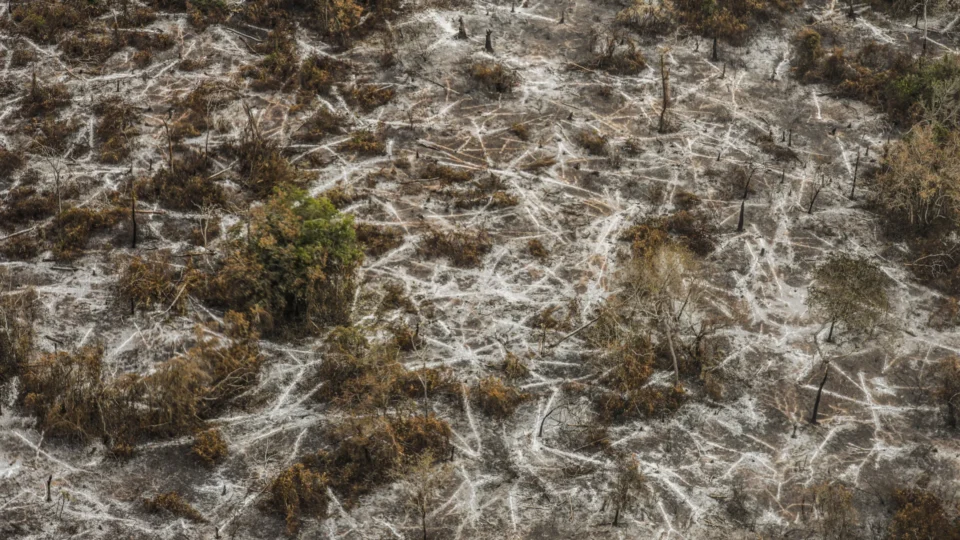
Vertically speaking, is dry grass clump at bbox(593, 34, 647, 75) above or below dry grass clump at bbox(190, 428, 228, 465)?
above

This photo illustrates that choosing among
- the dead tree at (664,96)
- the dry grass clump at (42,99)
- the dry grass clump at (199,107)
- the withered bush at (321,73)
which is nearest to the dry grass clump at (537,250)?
the dead tree at (664,96)

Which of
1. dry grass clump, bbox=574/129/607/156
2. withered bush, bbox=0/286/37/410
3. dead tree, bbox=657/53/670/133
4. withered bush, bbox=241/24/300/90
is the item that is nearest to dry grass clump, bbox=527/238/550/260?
dry grass clump, bbox=574/129/607/156

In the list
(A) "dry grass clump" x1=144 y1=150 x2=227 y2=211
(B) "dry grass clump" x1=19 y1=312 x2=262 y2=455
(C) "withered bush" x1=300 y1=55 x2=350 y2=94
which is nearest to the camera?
(B) "dry grass clump" x1=19 y1=312 x2=262 y2=455

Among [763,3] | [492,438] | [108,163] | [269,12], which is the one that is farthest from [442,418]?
[763,3]

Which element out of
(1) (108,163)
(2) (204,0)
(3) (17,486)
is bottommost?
(3) (17,486)

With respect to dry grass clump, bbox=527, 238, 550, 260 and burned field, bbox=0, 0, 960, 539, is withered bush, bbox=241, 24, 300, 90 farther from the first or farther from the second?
dry grass clump, bbox=527, 238, 550, 260

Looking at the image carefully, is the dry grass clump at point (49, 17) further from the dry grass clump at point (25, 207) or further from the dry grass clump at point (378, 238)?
the dry grass clump at point (378, 238)

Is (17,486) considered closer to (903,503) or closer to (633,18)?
(903,503)
